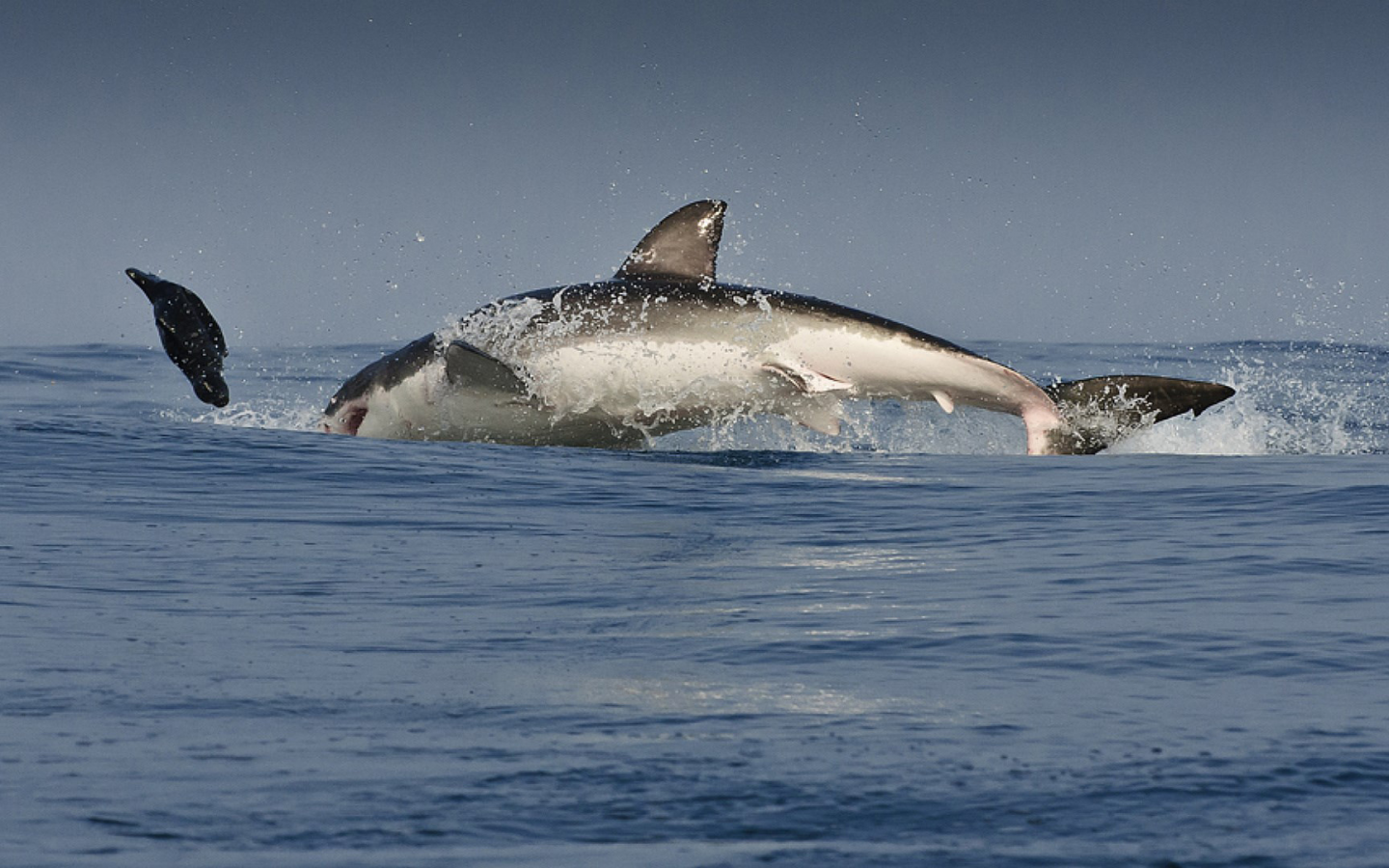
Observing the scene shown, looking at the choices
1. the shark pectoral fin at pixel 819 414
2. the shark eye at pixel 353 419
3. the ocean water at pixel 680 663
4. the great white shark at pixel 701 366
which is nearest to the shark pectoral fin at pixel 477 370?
the great white shark at pixel 701 366

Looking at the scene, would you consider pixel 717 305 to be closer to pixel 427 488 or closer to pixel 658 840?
pixel 427 488

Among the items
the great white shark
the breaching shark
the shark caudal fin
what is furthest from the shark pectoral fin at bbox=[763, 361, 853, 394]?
the breaching shark

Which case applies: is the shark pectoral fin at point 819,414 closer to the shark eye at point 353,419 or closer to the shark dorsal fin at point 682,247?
the shark dorsal fin at point 682,247

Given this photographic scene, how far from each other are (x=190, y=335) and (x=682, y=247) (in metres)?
3.88

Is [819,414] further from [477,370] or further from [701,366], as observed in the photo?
[477,370]

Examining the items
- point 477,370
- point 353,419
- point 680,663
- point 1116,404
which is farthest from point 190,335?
point 680,663

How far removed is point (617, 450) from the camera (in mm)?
Answer: 12734

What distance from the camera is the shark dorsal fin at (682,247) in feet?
40.5

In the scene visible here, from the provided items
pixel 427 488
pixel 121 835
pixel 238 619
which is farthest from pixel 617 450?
pixel 121 835

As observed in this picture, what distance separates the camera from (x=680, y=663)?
5.33m

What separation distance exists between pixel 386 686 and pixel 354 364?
33.0 meters

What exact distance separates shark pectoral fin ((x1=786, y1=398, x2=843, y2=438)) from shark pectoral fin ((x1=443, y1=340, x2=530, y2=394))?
2.12 m

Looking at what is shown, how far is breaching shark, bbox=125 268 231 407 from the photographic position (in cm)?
1188

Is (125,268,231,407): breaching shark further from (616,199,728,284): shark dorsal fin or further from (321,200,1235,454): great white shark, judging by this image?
(616,199,728,284): shark dorsal fin
